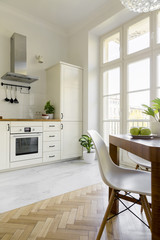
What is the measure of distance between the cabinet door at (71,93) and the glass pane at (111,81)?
592 millimetres

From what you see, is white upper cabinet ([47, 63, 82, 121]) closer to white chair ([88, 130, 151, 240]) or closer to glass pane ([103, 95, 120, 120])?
glass pane ([103, 95, 120, 120])

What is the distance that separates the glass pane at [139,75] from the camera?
3.00 m

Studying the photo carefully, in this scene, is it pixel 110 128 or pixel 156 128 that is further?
pixel 110 128

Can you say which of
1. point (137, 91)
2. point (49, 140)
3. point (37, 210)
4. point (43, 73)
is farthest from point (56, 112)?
point (37, 210)

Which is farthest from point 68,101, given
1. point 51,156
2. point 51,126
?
point 51,156

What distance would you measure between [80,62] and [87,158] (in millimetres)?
2236

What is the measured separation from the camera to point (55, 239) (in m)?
1.21

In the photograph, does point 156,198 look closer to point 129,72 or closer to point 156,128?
point 156,128

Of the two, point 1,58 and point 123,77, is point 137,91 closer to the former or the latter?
point 123,77

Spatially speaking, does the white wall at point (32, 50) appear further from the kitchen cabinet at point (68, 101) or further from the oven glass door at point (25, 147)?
the oven glass door at point (25, 147)

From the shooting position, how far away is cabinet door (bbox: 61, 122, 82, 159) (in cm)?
358

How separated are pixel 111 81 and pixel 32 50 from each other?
193 cm

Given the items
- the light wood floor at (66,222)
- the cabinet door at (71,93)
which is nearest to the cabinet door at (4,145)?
the cabinet door at (71,93)

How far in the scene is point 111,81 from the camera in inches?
149
